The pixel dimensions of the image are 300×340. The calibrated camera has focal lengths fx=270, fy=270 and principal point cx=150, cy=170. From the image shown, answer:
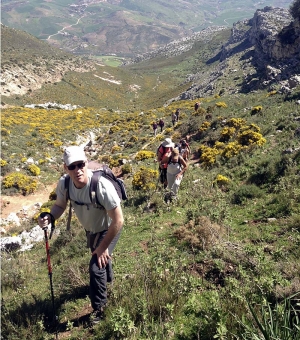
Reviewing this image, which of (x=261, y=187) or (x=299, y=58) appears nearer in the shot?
(x=261, y=187)

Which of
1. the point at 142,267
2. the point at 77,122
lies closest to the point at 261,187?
the point at 142,267

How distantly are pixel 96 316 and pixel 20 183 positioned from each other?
14.9 metres

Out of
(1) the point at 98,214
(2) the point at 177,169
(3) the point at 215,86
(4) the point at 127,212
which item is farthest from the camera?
(3) the point at 215,86

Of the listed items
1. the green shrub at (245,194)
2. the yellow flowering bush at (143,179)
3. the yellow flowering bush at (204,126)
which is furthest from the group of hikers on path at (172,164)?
the yellow flowering bush at (204,126)

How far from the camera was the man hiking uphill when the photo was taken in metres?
3.05

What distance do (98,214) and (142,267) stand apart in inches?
44.6

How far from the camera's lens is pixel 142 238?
20.2 ft

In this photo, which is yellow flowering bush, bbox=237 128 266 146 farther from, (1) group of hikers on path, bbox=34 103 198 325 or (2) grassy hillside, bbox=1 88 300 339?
(1) group of hikers on path, bbox=34 103 198 325

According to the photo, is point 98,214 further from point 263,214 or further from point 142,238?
point 263,214

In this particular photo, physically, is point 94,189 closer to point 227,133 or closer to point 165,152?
point 165,152

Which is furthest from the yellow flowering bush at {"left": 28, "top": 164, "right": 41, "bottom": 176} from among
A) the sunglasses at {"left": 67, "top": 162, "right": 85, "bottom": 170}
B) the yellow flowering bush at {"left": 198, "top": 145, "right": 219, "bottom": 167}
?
the sunglasses at {"left": 67, "top": 162, "right": 85, "bottom": 170}

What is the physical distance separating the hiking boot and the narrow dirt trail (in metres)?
12.4

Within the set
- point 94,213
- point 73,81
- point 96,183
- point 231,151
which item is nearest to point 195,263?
point 94,213

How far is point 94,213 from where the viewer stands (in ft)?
10.8
